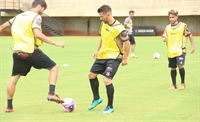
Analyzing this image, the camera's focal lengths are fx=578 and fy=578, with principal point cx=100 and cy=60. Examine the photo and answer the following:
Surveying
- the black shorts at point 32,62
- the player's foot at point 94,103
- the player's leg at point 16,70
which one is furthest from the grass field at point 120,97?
the black shorts at point 32,62

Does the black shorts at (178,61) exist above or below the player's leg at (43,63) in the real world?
below

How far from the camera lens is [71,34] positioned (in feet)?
190

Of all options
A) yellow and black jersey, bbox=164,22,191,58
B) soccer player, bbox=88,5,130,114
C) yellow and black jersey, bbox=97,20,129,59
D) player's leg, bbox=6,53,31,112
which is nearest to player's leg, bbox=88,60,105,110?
soccer player, bbox=88,5,130,114

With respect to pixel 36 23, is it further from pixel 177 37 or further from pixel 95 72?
pixel 177 37

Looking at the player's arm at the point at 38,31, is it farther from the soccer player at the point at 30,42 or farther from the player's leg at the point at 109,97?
the player's leg at the point at 109,97

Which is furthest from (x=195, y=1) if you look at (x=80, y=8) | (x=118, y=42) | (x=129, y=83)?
(x=118, y=42)

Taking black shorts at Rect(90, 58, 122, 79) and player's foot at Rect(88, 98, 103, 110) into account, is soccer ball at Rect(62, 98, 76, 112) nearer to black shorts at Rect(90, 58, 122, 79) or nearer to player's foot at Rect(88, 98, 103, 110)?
player's foot at Rect(88, 98, 103, 110)

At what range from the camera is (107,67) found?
33.6 feet

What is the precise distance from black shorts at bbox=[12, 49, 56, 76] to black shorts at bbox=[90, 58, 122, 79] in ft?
2.70

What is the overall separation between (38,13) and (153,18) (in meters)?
47.3

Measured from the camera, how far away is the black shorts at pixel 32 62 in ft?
33.0

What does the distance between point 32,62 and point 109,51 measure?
4.53 ft

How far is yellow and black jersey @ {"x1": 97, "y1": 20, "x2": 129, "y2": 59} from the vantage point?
10.2 meters

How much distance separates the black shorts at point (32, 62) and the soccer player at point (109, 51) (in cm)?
88
